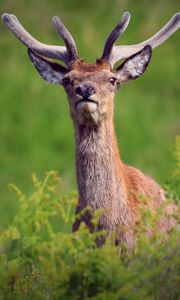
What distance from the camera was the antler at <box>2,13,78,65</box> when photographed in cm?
1253

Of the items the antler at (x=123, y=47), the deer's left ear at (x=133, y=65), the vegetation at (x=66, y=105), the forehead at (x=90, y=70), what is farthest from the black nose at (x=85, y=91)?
the vegetation at (x=66, y=105)

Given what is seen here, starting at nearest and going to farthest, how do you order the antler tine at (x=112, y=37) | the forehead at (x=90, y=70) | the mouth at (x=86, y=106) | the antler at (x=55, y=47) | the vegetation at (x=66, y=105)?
1. the mouth at (x=86, y=106)
2. the forehead at (x=90, y=70)
3. the antler tine at (x=112, y=37)
4. the antler at (x=55, y=47)
5. the vegetation at (x=66, y=105)

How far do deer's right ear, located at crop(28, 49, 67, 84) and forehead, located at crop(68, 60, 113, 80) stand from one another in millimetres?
330

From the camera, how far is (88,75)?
1212cm

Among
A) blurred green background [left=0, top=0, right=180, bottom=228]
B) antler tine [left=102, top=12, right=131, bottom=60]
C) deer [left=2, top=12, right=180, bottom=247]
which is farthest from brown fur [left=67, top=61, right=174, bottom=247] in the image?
blurred green background [left=0, top=0, right=180, bottom=228]

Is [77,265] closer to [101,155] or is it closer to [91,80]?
[101,155]

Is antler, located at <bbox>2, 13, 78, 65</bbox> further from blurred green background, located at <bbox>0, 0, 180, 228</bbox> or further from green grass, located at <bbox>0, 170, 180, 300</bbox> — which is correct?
blurred green background, located at <bbox>0, 0, 180, 228</bbox>

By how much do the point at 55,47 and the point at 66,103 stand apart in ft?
35.4

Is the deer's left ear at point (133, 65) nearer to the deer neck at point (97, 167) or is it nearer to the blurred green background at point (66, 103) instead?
the deer neck at point (97, 167)

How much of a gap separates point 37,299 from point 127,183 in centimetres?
321

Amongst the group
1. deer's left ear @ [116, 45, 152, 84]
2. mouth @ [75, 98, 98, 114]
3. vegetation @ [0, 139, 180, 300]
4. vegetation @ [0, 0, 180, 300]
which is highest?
vegetation @ [0, 0, 180, 300]

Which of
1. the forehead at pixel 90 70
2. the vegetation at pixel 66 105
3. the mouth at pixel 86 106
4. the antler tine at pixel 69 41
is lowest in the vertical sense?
the mouth at pixel 86 106

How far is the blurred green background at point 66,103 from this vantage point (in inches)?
913

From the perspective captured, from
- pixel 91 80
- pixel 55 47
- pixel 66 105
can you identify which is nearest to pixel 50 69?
pixel 55 47
